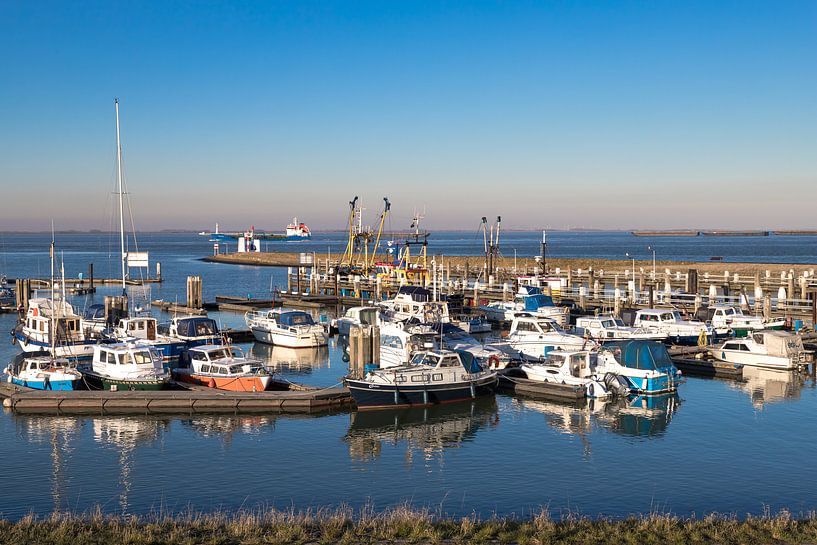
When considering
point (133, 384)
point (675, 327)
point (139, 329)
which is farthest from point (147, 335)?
point (675, 327)

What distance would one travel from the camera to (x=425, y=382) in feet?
98.3

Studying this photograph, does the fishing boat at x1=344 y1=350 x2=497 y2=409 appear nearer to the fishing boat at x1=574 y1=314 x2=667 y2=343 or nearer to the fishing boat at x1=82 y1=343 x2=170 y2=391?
the fishing boat at x1=82 y1=343 x2=170 y2=391

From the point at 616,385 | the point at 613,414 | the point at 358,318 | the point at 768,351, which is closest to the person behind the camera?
the point at 613,414

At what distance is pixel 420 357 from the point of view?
3100 cm

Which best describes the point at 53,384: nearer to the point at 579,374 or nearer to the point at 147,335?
the point at 147,335

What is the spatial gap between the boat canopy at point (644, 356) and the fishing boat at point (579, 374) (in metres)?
0.81

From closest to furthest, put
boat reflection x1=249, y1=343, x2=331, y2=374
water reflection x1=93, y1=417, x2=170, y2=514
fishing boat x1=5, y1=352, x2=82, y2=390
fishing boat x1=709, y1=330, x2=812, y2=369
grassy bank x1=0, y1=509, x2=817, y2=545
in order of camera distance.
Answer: grassy bank x1=0, y1=509, x2=817, y2=545, water reflection x1=93, y1=417, x2=170, y2=514, fishing boat x1=5, y1=352, x2=82, y2=390, fishing boat x1=709, y1=330, x2=812, y2=369, boat reflection x1=249, y1=343, x2=331, y2=374

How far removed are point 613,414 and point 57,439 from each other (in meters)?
18.1

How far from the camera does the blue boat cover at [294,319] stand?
4478 centimetres

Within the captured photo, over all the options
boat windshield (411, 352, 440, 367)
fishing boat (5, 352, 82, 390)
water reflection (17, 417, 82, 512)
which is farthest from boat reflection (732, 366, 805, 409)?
fishing boat (5, 352, 82, 390)

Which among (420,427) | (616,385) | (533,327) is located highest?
(533,327)

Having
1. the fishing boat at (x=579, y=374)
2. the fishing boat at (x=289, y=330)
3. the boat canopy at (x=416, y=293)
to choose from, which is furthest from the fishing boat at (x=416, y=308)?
the fishing boat at (x=579, y=374)

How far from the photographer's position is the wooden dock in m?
29.1

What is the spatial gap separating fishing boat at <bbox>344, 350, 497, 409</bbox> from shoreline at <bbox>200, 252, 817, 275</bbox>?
28401mm
